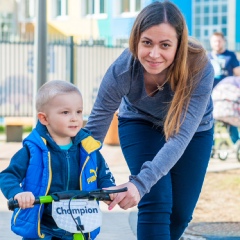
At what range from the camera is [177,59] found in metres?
4.30

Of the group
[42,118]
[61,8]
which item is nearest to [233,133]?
[42,118]

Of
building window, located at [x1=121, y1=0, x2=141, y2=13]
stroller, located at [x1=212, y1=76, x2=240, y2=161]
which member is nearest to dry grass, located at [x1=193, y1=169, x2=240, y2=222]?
stroller, located at [x1=212, y1=76, x2=240, y2=161]

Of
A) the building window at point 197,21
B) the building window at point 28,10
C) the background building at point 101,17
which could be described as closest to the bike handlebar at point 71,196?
the background building at point 101,17

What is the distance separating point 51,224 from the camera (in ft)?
13.1

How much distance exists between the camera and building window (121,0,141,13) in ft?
141

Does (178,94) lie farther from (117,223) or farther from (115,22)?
(115,22)

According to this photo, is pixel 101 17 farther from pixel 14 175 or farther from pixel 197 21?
pixel 14 175

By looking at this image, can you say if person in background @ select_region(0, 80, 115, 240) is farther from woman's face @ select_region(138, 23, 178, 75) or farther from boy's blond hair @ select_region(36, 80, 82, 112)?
woman's face @ select_region(138, 23, 178, 75)

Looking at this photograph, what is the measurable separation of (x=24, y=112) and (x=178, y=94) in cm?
1587

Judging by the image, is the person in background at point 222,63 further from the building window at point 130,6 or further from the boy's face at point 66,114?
the building window at point 130,6

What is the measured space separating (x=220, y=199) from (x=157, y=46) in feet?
17.6

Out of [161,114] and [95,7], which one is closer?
[161,114]

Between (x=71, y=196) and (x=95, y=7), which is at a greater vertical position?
(x=95, y=7)

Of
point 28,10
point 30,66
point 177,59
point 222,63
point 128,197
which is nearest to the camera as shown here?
point 128,197
